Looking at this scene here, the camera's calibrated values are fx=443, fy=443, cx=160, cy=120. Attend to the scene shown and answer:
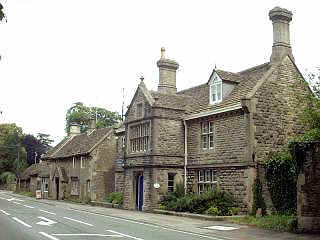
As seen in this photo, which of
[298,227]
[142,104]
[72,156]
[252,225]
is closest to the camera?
[298,227]

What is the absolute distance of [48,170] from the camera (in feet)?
193

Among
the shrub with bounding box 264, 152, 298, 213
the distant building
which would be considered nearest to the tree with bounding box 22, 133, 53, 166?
the distant building

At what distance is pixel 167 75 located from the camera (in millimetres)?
36656

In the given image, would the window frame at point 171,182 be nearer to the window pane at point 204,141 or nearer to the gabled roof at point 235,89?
the window pane at point 204,141

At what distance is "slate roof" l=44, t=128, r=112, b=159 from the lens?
155ft

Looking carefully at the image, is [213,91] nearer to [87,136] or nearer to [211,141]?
[211,141]

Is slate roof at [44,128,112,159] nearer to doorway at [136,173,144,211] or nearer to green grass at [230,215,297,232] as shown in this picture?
doorway at [136,173,144,211]

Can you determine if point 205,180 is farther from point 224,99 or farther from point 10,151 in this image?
point 10,151

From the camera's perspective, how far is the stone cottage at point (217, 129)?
994 inches

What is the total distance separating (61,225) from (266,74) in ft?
48.8

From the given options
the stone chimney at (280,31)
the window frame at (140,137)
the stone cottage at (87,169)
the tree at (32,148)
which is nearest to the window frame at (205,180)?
the window frame at (140,137)

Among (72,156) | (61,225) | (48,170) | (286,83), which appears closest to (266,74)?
(286,83)

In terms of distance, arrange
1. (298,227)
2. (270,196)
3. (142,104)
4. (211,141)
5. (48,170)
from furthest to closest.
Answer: (48,170) < (142,104) < (211,141) < (270,196) < (298,227)

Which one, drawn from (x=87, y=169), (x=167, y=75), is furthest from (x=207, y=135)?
(x=87, y=169)
